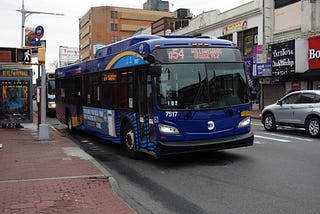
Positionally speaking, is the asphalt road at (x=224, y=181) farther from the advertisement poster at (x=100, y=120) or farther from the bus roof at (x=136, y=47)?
the bus roof at (x=136, y=47)

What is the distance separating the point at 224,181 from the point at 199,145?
4.54 ft

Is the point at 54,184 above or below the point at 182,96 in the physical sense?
below

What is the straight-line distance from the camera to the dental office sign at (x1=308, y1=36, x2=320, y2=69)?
2520cm

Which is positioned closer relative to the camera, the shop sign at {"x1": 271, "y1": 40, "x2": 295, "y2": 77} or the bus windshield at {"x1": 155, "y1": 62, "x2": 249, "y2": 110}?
the bus windshield at {"x1": 155, "y1": 62, "x2": 249, "y2": 110}

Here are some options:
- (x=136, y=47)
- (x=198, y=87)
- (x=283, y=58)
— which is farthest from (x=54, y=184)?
(x=283, y=58)

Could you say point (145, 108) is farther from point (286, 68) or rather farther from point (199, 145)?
point (286, 68)

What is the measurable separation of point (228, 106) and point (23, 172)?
4.59 metres

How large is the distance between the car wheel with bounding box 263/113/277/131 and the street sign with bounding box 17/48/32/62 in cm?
974

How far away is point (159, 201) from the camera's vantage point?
658cm

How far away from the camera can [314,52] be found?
2552 cm

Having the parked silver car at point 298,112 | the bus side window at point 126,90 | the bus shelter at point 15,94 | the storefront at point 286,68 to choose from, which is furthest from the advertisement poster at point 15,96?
the storefront at point 286,68

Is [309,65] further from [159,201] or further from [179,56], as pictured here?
[159,201]

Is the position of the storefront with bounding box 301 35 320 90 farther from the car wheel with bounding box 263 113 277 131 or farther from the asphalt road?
the asphalt road

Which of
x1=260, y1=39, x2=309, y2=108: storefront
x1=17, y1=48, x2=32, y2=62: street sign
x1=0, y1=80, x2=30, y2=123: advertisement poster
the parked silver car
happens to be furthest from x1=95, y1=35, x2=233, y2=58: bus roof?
x1=260, y1=39, x2=309, y2=108: storefront
